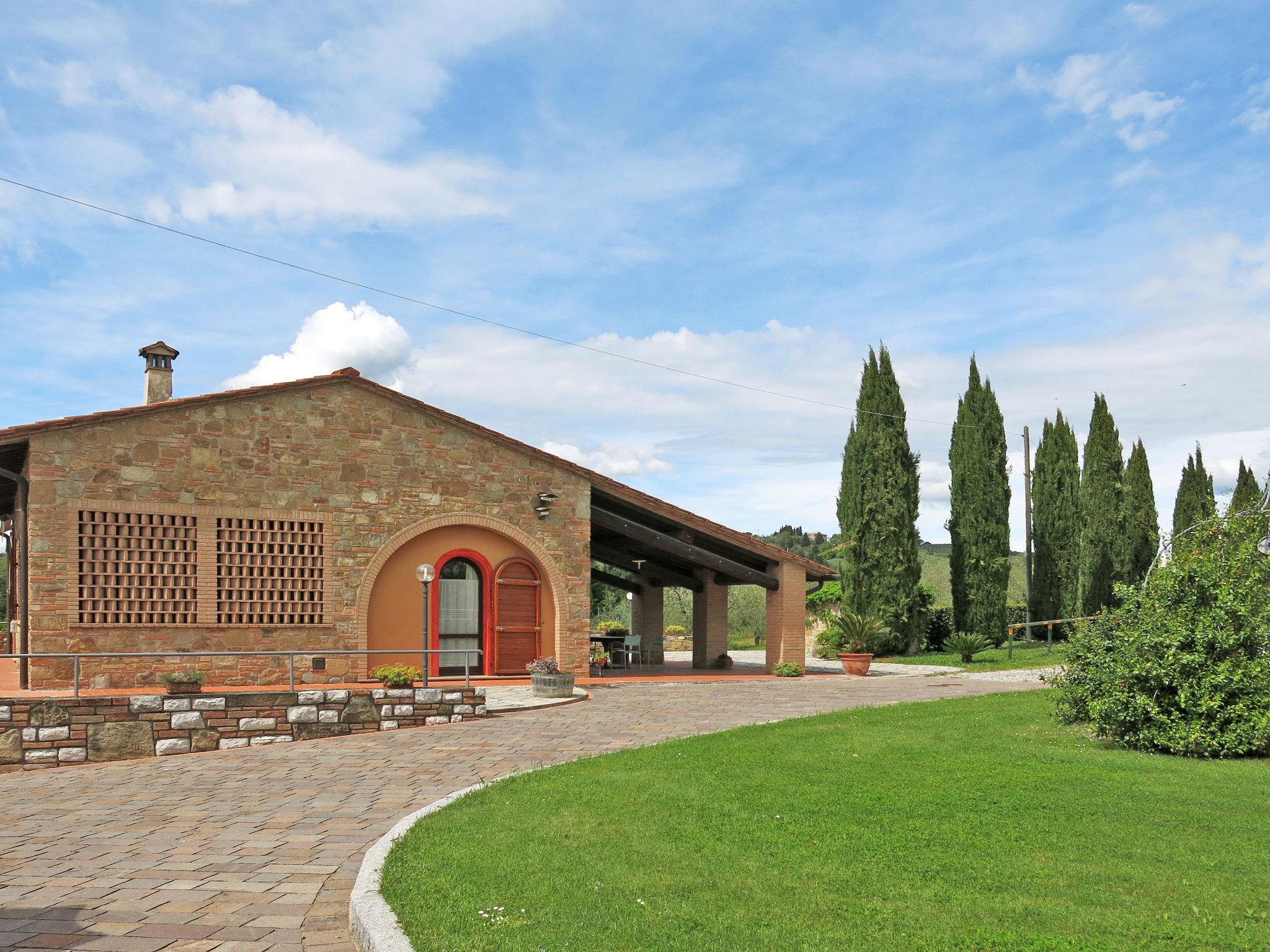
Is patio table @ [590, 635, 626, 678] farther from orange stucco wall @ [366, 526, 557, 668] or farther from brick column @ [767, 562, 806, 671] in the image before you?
orange stucco wall @ [366, 526, 557, 668]

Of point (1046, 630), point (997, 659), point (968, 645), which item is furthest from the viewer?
point (1046, 630)

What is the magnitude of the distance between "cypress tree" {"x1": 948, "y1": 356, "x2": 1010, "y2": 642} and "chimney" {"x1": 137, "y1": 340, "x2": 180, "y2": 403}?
2333cm

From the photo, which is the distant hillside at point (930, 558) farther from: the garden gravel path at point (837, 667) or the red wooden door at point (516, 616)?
the red wooden door at point (516, 616)

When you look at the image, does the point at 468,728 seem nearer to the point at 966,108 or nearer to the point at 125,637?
the point at 125,637

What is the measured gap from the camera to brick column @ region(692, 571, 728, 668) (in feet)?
83.6

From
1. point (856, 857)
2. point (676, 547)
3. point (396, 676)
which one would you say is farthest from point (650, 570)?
point (856, 857)

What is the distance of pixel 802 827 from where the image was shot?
6.67m

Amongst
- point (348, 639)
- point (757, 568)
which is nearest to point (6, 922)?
point (348, 639)

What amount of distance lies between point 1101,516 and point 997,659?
9.85 m

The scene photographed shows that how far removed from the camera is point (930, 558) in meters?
67.6

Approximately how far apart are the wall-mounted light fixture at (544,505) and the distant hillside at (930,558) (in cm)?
3236

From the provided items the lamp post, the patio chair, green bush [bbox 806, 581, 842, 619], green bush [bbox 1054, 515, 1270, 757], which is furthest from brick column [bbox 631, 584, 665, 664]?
green bush [bbox 1054, 515, 1270, 757]

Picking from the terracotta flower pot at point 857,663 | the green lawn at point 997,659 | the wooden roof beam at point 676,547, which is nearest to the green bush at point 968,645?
the green lawn at point 997,659

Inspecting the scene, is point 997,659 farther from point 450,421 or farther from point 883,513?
point 450,421
